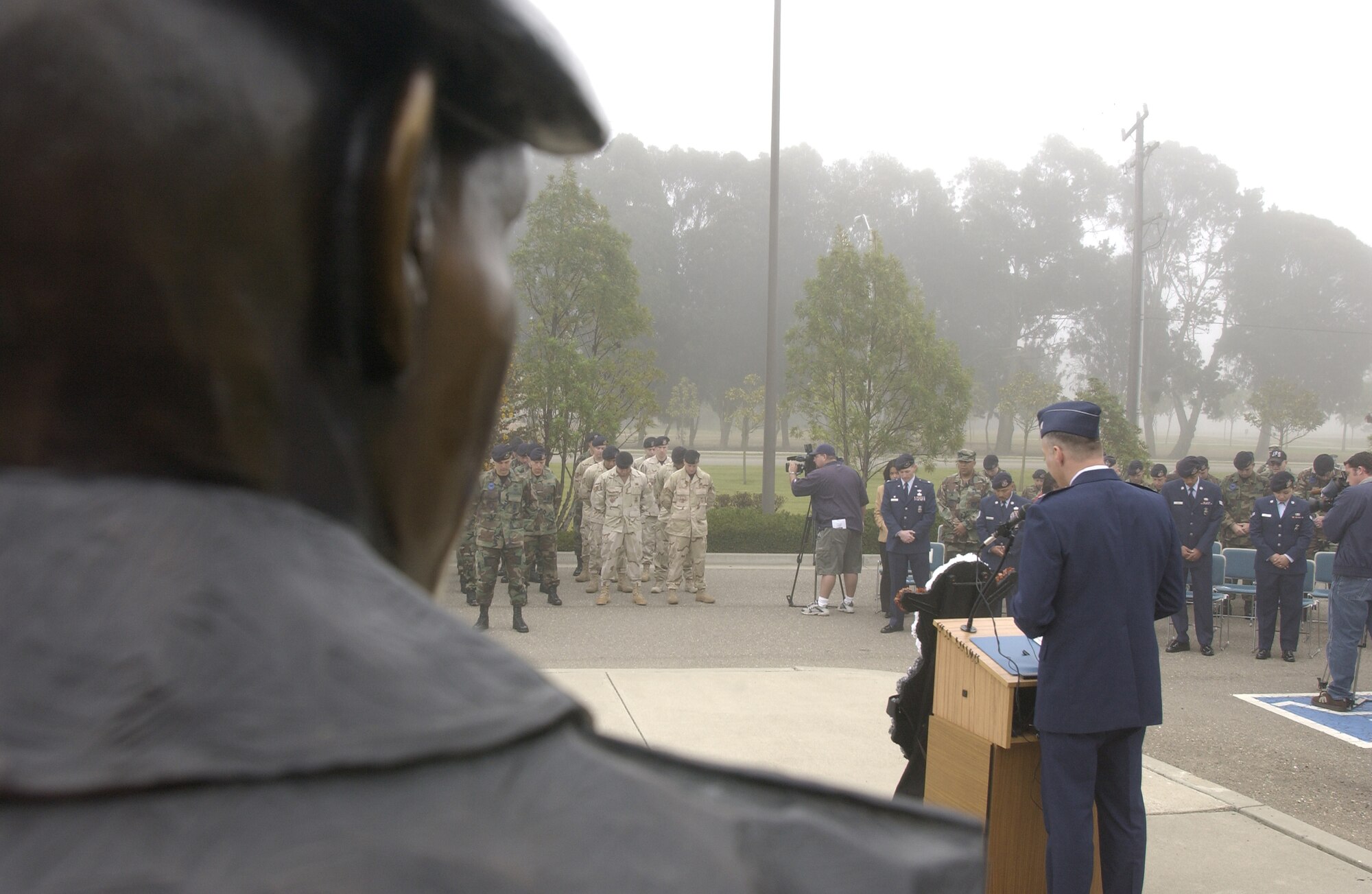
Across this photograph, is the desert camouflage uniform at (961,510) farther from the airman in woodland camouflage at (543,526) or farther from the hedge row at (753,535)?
the airman in woodland camouflage at (543,526)

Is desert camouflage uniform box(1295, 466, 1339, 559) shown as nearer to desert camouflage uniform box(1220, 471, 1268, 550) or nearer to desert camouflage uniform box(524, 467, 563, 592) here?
desert camouflage uniform box(1220, 471, 1268, 550)

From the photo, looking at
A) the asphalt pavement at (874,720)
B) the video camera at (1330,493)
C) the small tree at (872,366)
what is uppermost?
the small tree at (872,366)

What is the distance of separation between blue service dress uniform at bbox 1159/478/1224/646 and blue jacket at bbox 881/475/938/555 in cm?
242

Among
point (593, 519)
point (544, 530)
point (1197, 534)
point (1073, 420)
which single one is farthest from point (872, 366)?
point (1073, 420)

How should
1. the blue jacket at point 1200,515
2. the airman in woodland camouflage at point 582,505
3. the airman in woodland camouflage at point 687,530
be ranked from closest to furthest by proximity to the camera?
the blue jacket at point 1200,515, the airman in woodland camouflage at point 687,530, the airman in woodland camouflage at point 582,505

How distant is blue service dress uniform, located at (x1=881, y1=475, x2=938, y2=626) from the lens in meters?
10.6

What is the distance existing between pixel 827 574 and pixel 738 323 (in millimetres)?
36064

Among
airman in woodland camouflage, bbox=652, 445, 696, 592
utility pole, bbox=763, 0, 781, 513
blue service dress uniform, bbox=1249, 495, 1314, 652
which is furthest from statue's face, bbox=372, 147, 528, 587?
utility pole, bbox=763, 0, 781, 513

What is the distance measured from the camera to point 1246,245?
5534 centimetres

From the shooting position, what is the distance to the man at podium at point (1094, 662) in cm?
340

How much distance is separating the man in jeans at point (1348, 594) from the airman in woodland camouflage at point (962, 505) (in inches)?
144

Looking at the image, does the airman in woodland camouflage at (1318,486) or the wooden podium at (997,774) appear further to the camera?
the airman in woodland camouflage at (1318,486)

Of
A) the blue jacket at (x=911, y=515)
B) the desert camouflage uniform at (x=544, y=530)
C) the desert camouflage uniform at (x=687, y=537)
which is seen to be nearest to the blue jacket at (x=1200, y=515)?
the blue jacket at (x=911, y=515)

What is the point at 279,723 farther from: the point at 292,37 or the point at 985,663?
the point at 985,663
